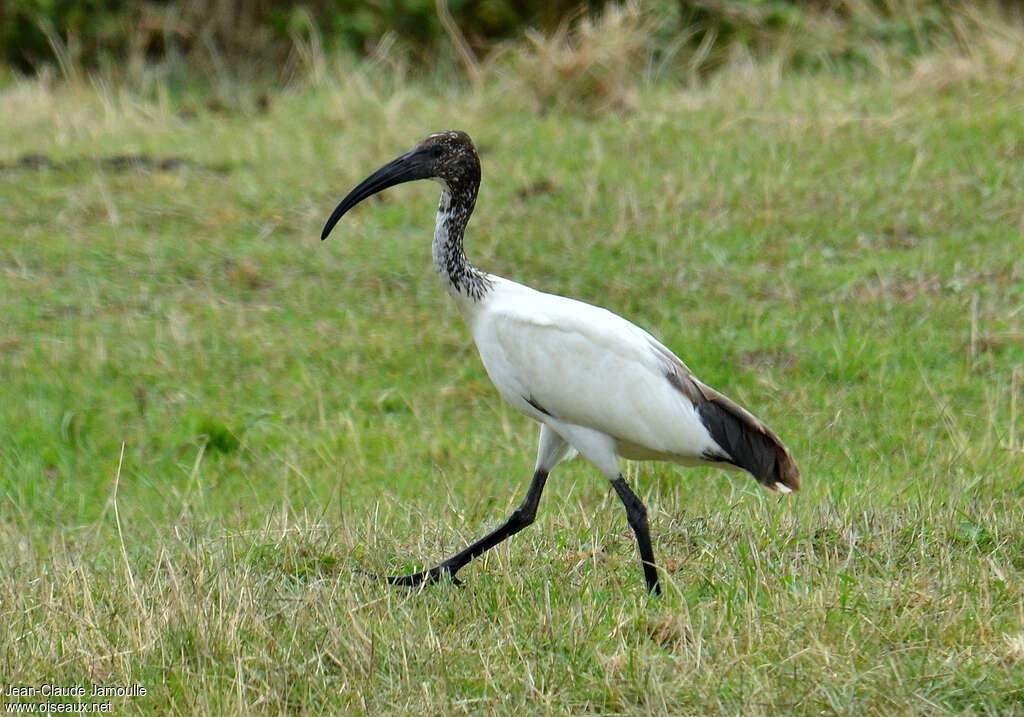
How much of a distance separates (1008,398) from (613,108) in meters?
4.28

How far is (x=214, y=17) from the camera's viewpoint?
43.0 ft

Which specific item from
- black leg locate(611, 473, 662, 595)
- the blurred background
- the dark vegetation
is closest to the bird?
black leg locate(611, 473, 662, 595)

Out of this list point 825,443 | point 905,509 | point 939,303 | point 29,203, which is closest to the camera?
point 905,509

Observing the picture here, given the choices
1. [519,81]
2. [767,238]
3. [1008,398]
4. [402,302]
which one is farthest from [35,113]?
[1008,398]

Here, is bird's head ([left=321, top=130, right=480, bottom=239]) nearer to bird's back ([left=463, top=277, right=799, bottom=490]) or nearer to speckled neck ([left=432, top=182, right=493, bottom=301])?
speckled neck ([left=432, top=182, right=493, bottom=301])

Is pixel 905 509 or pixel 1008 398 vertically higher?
pixel 905 509

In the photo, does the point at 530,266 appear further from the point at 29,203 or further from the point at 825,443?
the point at 29,203

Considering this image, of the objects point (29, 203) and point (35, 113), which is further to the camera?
point (35, 113)

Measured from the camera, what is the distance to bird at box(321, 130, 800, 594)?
4.44 metres

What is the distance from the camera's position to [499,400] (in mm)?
6719

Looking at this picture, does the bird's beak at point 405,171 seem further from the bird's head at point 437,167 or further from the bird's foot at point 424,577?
the bird's foot at point 424,577

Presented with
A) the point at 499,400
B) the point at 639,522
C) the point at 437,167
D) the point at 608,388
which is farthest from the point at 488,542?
the point at 499,400

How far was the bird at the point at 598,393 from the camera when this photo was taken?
4438 mm

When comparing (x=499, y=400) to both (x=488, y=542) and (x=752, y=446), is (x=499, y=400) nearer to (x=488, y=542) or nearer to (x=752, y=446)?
(x=488, y=542)
